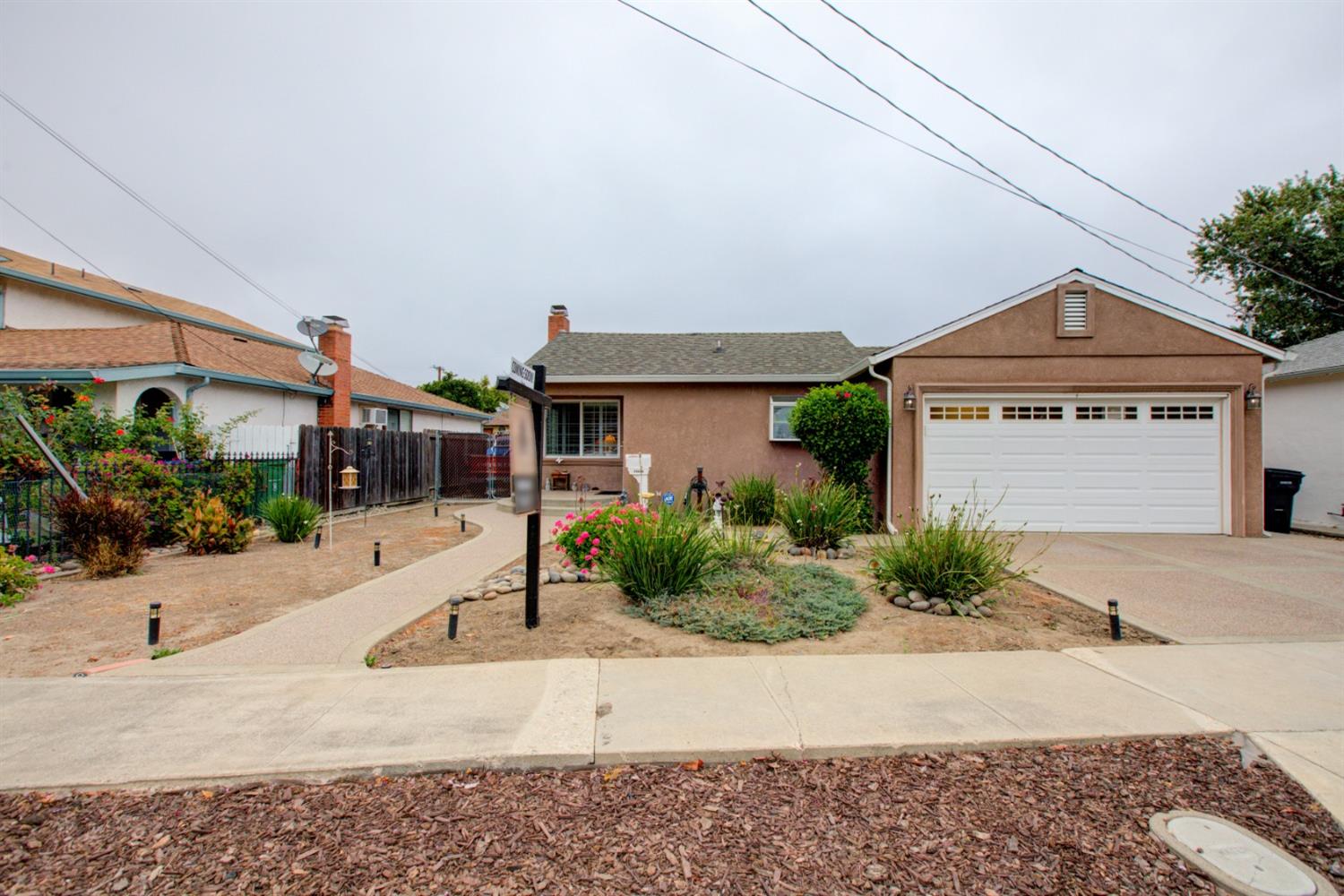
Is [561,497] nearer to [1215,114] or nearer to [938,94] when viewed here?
[938,94]

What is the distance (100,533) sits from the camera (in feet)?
26.0

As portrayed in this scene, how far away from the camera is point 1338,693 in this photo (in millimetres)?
4086

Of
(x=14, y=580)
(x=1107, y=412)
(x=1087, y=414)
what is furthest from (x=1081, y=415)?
(x=14, y=580)

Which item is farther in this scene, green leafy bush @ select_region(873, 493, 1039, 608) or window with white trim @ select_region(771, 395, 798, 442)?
window with white trim @ select_region(771, 395, 798, 442)

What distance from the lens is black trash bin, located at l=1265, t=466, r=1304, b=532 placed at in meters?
12.0

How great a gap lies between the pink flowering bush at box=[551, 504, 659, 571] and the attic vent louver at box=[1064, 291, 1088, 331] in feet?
29.7

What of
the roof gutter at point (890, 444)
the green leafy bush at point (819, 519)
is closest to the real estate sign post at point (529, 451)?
the green leafy bush at point (819, 519)

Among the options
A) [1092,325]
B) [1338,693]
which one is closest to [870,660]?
[1338,693]

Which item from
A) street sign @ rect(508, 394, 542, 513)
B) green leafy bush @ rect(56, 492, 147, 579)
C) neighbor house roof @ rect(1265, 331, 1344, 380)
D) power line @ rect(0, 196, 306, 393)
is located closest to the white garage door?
neighbor house roof @ rect(1265, 331, 1344, 380)

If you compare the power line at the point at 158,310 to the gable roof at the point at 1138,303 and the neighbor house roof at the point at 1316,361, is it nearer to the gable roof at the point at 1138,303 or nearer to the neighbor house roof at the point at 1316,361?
the gable roof at the point at 1138,303

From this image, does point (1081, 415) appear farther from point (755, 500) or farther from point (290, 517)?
point (290, 517)

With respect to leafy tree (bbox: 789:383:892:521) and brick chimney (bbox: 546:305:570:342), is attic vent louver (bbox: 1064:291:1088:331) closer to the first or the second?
leafy tree (bbox: 789:383:892:521)

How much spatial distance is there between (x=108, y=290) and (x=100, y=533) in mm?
13901

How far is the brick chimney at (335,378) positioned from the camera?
698 inches
